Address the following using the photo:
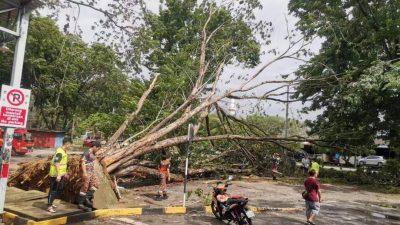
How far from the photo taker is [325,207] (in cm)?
1308

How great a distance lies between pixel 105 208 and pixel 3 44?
5004mm

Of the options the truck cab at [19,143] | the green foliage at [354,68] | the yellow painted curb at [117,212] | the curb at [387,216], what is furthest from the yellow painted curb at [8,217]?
the truck cab at [19,143]

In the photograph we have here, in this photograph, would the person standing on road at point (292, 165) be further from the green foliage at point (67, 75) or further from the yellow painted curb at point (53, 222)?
the yellow painted curb at point (53, 222)

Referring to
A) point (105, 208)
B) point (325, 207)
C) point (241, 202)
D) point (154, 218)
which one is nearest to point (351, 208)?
point (325, 207)

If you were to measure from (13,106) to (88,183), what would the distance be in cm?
257

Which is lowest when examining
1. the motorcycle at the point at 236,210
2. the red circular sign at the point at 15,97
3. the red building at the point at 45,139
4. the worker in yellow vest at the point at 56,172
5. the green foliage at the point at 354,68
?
the motorcycle at the point at 236,210

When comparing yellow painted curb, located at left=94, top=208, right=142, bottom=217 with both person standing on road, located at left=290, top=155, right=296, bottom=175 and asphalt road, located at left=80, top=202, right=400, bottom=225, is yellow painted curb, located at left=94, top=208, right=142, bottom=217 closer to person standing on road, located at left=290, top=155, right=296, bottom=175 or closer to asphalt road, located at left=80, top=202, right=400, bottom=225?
asphalt road, located at left=80, top=202, right=400, bottom=225

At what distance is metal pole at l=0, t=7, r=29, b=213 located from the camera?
27.0 feet

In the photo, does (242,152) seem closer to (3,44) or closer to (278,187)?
(278,187)

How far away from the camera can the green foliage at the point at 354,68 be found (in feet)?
62.4

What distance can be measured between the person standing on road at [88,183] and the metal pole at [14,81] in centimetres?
172

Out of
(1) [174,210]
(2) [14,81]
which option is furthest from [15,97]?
(1) [174,210]

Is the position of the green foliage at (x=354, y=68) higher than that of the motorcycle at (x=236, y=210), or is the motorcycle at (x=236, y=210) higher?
the green foliage at (x=354, y=68)

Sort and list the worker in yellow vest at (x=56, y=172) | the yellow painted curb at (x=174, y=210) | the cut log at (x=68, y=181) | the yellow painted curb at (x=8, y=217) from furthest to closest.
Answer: the yellow painted curb at (x=174, y=210), the cut log at (x=68, y=181), the worker in yellow vest at (x=56, y=172), the yellow painted curb at (x=8, y=217)
